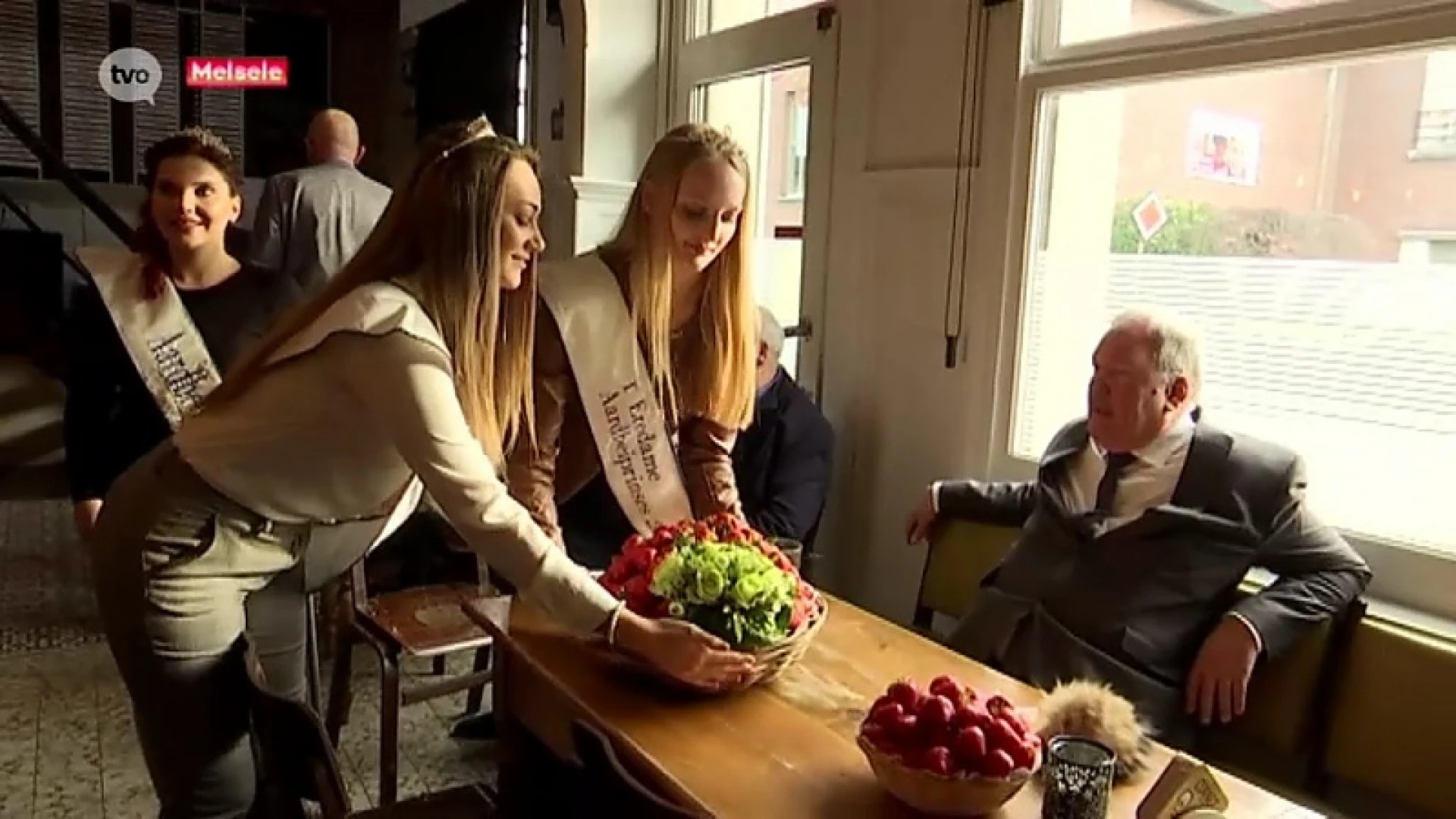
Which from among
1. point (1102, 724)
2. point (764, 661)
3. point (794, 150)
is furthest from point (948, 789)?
point (794, 150)

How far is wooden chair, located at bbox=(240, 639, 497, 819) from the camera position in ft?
3.82

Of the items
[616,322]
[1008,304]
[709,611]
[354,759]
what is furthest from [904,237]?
[354,759]

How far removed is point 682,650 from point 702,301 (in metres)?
0.78

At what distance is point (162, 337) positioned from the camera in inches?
84.7

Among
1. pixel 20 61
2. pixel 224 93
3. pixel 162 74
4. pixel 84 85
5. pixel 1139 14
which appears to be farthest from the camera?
pixel 224 93

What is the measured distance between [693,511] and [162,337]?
3.22 ft

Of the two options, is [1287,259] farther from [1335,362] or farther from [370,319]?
[370,319]

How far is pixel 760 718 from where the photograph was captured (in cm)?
144

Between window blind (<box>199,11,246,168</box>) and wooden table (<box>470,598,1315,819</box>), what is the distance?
586 centimetres

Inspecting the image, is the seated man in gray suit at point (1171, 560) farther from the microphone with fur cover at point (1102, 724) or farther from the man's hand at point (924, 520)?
the microphone with fur cover at point (1102, 724)

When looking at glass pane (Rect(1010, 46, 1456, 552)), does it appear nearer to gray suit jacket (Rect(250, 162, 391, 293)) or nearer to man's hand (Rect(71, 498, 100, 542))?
man's hand (Rect(71, 498, 100, 542))

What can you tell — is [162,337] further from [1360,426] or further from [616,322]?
[1360,426]

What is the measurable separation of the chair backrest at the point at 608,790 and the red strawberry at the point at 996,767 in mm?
320

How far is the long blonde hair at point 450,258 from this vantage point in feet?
4.70
